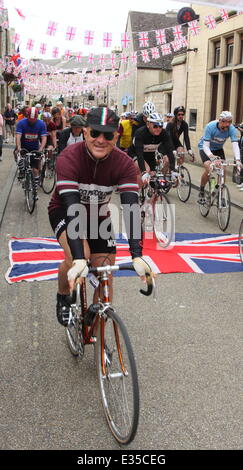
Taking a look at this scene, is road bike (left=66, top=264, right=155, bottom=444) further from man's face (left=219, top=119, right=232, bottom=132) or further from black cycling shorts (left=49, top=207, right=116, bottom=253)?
man's face (left=219, top=119, right=232, bottom=132)

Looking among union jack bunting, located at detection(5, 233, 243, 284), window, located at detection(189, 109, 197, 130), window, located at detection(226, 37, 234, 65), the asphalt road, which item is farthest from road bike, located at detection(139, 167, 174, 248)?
window, located at detection(189, 109, 197, 130)

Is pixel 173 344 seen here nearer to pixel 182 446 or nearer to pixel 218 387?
pixel 218 387

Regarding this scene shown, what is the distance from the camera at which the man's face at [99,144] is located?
124 inches

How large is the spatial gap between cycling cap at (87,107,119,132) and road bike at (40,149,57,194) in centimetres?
940

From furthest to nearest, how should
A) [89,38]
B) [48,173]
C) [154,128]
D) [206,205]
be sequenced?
[89,38] → [48,173] → [206,205] → [154,128]

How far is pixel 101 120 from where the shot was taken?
313 cm

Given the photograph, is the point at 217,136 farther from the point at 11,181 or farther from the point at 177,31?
the point at 177,31

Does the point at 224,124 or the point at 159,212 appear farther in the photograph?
the point at 224,124

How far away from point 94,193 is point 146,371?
1.40m

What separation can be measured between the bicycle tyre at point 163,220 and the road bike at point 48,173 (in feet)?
17.0

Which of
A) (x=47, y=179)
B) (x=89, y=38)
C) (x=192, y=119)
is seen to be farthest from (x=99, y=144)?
(x=192, y=119)

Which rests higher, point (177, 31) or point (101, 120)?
point (177, 31)

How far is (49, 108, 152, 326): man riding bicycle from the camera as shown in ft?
10.2

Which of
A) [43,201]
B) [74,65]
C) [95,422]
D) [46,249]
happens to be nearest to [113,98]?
[74,65]
